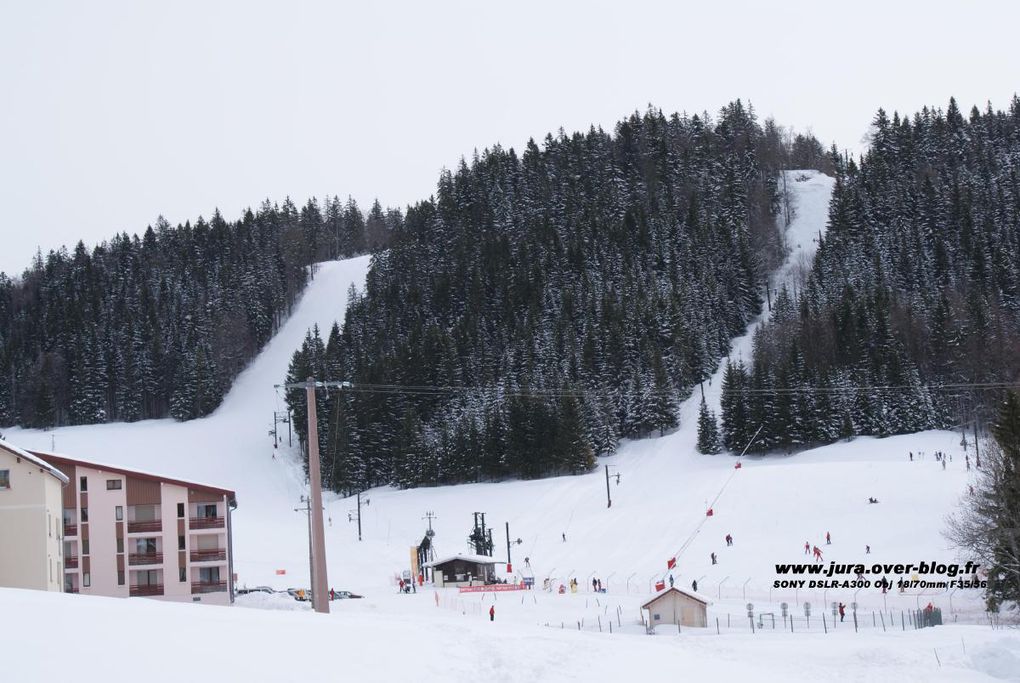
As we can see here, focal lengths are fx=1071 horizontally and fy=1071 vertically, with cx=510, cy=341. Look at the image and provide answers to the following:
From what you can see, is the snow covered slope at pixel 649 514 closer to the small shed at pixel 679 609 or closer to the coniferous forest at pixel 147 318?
the small shed at pixel 679 609

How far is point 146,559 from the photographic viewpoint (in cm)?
5066

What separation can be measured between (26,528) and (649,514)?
42.8 meters

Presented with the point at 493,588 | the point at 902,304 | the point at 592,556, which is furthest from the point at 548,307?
the point at 493,588

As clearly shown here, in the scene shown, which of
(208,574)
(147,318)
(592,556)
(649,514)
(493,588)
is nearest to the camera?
(208,574)

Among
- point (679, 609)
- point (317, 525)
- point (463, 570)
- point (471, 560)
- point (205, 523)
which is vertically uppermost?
point (317, 525)

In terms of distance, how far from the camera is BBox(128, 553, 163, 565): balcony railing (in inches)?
1989

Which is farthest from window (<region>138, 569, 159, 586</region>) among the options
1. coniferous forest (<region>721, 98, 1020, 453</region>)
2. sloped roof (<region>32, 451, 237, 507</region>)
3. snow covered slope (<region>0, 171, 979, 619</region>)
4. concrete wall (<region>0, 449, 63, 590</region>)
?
coniferous forest (<region>721, 98, 1020, 453</region>)

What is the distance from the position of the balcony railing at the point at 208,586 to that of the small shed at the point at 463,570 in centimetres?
1547

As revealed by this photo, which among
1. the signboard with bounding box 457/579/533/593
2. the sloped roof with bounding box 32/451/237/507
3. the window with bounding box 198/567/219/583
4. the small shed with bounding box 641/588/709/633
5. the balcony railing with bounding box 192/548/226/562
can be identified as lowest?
the signboard with bounding box 457/579/533/593

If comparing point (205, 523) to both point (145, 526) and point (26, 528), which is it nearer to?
point (145, 526)

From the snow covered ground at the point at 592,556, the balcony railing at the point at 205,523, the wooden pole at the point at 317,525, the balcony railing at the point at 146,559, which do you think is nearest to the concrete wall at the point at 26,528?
the balcony railing at the point at 146,559

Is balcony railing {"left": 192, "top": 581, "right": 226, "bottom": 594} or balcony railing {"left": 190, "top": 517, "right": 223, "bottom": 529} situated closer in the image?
balcony railing {"left": 192, "top": 581, "right": 226, "bottom": 594}

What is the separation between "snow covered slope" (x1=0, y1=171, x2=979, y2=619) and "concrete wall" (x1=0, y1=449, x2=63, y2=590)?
15.4 m

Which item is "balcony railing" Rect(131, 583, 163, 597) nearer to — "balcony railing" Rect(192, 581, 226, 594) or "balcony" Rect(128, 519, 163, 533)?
"balcony railing" Rect(192, 581, 226, 594)
